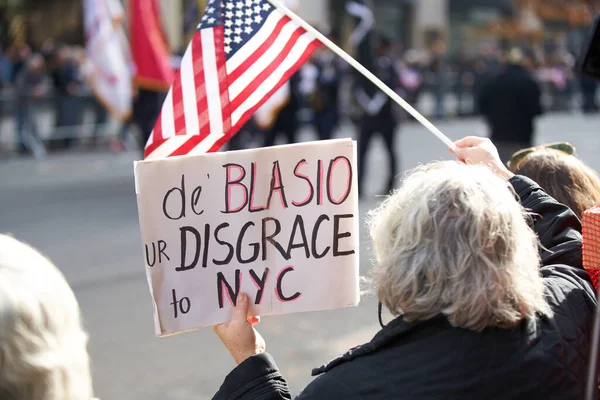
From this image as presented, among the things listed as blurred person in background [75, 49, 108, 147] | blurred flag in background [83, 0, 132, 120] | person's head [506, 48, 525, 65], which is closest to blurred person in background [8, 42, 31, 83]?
blurred person in background [75, 49, 108, 147]

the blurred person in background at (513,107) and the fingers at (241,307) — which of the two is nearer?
the fingers at (241,307)

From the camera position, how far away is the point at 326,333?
17.5ft

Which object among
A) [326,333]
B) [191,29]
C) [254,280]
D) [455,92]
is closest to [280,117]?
[191,29]

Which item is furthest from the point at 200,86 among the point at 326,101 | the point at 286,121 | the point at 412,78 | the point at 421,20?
the point at 421,20

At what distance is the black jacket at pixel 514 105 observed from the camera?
27.7 feet

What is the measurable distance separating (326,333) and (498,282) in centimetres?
358

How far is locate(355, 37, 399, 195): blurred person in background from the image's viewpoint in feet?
33.5

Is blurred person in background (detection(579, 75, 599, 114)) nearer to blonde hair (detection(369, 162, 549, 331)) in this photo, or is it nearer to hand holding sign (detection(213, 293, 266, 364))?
hand holding sign (detection(213, 293, 266, 364))

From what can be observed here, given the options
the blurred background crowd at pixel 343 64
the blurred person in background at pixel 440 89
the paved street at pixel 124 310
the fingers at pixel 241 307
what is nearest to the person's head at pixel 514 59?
the blurred background crowd at pixel 343 64

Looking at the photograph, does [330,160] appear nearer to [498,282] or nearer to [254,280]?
[254,280]

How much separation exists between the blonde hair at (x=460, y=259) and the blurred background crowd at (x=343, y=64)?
8122 millimetres

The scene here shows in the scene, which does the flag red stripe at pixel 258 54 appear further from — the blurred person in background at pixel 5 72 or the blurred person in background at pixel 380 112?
the blurred person in background at pixel 5 72

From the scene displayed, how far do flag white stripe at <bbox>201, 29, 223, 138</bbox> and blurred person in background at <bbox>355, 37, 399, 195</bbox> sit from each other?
7055 mm

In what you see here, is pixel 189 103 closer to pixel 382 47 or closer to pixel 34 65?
pixel 382 47
